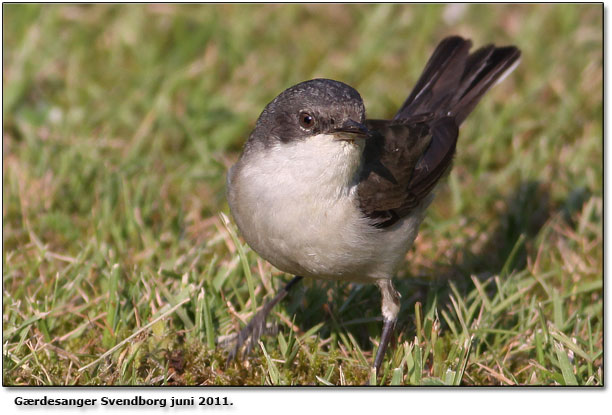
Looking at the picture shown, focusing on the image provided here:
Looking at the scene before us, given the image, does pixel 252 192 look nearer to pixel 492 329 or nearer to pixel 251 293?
pixel 251 293

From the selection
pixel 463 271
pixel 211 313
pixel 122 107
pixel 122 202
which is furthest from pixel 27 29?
pixel 463 271

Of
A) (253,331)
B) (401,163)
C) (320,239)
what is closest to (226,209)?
(253,331)

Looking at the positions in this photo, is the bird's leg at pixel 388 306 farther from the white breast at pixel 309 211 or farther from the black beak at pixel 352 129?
the black beak at pixel 352 129

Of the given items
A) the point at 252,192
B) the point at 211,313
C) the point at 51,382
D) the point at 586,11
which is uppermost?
the point at 586,11

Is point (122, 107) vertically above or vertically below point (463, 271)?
above

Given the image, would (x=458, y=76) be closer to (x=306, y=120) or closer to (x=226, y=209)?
(x=226, y=209)

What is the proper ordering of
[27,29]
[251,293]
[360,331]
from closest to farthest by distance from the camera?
[251,293]
[360,331]
[27,29]

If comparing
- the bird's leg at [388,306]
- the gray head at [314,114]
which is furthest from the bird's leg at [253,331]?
the gray head at [314,114]
